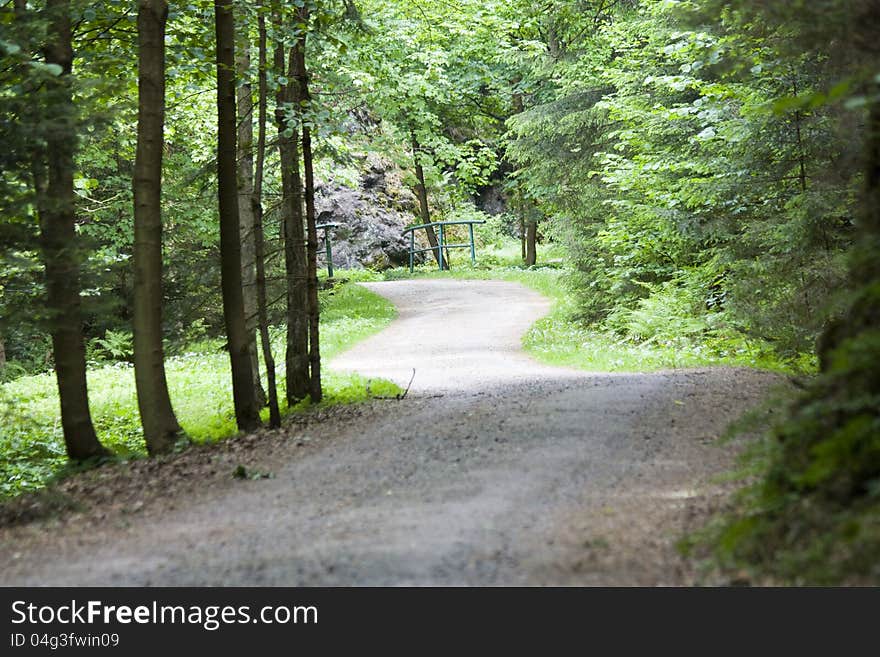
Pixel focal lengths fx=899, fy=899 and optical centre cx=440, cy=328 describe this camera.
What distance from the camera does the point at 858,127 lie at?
9297 millimetres

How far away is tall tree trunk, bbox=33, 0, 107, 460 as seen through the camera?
26.5 ft

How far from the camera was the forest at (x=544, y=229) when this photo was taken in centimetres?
468

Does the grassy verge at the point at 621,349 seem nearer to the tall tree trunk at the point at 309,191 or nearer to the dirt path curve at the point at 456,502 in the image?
the dirt path curve at the point at 456,502

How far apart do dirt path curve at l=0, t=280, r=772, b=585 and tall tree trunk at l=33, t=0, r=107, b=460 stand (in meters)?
2.31

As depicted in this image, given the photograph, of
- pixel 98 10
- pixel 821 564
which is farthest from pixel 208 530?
pixel 98 10

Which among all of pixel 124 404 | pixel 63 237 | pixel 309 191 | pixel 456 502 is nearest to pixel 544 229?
pixel 124 404

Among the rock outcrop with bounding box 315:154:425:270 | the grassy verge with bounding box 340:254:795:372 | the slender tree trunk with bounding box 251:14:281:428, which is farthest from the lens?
the rock outcrop with bounding box 315:154:425:270

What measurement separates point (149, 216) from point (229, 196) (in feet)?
3.07

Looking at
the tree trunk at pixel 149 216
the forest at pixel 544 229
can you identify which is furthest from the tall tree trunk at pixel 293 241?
the tree trunk at pixel 149 216

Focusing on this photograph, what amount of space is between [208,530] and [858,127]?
7.52m

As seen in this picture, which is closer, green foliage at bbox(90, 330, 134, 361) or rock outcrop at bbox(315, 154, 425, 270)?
green foliage at bbox(90, 330, 134, 361)

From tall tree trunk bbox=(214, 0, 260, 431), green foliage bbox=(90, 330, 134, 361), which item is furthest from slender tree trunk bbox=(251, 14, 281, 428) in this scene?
green foliage bbox=(90, 330, 134, 361)

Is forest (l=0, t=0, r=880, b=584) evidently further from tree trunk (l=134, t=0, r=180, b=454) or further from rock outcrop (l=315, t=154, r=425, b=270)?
rock outcrop (l=315, t=154, r=425, b=270)

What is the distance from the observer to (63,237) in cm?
863
